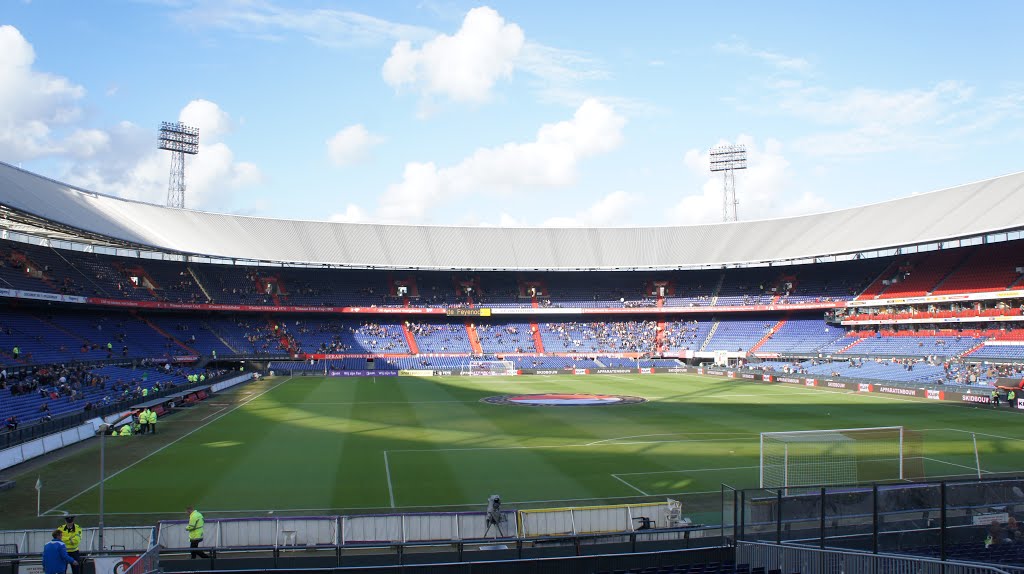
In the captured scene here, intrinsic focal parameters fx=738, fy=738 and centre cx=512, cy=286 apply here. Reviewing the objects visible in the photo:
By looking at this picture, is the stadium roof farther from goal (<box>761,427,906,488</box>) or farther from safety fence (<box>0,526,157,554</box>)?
goal (<box>761,427,906,488</box>)

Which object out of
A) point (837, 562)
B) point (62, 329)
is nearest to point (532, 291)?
point (62, 329)

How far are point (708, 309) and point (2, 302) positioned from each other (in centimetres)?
6844

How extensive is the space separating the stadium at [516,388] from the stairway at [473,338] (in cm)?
49

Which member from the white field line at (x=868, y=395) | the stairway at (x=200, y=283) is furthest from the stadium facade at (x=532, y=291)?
the white field line at (x=868, y=395)

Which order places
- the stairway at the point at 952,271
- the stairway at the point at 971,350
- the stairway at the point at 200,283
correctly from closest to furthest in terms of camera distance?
the stairway at the point at 971,350
the stairway at the point at 952,271
the stairway at the point at 200,283

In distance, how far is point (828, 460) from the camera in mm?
23578

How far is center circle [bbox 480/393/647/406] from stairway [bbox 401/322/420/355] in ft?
101

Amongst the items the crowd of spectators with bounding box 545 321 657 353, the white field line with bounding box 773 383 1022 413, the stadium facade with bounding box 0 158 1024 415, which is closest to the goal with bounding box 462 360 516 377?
the stadium facade with bounding box 0 158 1024 415

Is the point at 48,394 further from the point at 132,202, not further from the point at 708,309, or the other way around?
the point at 708,309

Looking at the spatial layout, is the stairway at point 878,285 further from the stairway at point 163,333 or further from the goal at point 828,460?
the stairway at point 163,333

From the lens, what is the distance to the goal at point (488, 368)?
79312 millimetres

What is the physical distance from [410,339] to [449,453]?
55490mm

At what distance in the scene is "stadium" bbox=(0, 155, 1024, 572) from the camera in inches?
627

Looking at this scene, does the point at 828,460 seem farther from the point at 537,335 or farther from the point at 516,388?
the point at 537,335
